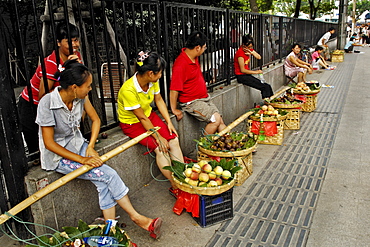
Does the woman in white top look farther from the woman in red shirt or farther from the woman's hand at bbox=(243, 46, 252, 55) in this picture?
the woman's hand at bbox=(243, 46, 252, 55)

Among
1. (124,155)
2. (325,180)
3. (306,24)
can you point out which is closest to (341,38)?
(306,24)

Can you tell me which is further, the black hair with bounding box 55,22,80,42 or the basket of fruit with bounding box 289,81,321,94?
the basket of fruit with bounding box 289,81,321,94

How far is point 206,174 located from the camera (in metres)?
3.32

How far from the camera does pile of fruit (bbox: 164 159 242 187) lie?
10.8 feet

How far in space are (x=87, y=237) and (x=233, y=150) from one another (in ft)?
6.87

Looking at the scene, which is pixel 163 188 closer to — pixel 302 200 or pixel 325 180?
pixel 302 200

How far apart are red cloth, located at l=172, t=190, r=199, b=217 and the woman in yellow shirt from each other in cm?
35

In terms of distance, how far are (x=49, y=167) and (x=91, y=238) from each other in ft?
2.47

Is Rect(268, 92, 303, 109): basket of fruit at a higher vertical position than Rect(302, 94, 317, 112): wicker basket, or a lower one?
higher

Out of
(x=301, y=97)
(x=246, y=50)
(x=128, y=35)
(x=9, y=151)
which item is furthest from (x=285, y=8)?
(x=9, y=151)

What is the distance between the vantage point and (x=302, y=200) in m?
3.71

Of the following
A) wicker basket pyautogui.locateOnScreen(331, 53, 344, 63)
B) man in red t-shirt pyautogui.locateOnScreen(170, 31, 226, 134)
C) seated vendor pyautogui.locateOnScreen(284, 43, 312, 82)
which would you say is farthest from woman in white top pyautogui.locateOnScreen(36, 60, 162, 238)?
wicker basket pyautogui.locateOnScreen(331, 53, 344, 63)

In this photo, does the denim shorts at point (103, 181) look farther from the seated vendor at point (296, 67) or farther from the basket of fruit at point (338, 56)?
the basket of fruit at point (338, 56)

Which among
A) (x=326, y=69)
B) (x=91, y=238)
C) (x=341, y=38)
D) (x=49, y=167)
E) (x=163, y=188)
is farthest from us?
(x=341, y=38)
